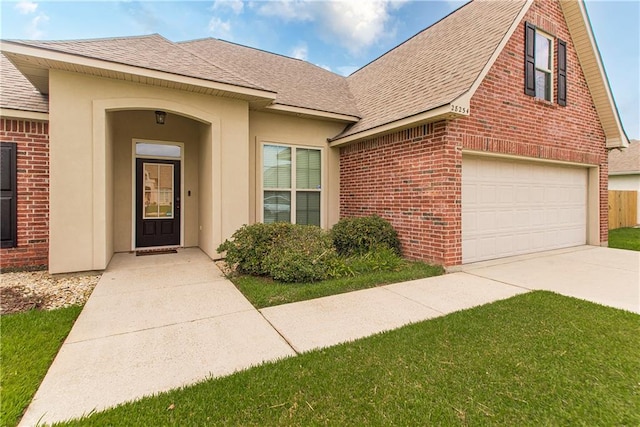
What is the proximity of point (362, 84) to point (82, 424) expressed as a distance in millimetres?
11076

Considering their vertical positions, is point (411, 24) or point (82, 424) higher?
point (411, 24)

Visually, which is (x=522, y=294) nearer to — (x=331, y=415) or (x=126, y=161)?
(x=331, y=415)

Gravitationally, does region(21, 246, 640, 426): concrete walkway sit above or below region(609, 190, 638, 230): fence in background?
below

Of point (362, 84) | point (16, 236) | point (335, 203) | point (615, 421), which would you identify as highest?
point (362, 84)

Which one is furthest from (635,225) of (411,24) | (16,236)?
(16,236)

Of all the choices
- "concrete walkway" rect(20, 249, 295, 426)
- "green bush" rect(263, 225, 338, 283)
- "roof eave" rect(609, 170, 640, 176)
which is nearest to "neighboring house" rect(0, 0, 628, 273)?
"green bush" rect(263, 225, 338, 283)

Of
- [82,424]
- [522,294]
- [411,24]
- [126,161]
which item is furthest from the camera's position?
[411,24]

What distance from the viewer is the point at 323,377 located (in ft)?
8.07

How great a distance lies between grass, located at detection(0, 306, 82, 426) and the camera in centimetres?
215

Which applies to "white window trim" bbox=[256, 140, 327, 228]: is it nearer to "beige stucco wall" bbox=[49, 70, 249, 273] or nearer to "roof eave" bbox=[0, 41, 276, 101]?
"beige stucco wall" bbox=[49, 70, 249, 273]

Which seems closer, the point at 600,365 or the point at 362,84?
the point at 600,365

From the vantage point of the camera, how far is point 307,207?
8.41m

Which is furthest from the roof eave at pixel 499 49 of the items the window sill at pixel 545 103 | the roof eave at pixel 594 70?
the roof eave at pixel 594 70

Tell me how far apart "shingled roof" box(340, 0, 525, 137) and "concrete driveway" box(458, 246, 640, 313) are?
3560 millimetres
